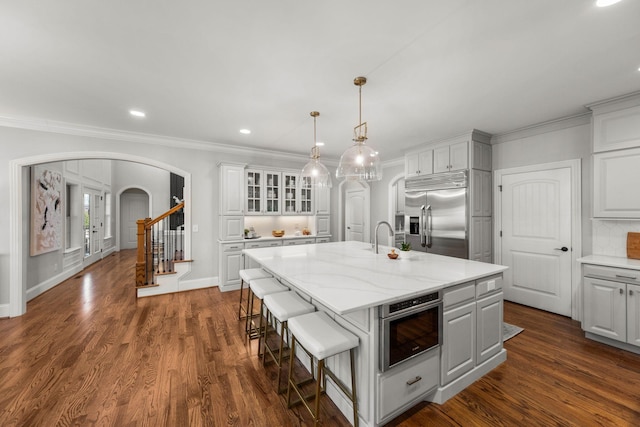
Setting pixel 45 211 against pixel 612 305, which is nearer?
pixel 612 305

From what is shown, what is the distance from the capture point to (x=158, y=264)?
15.4 feet

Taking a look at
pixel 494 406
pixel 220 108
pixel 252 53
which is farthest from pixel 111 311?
pixel 494 406

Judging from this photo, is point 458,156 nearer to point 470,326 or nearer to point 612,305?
point 612,305

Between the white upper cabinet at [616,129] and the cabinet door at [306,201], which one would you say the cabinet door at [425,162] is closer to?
the white upper cabinet at [616,129]

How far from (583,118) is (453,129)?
1.48 m

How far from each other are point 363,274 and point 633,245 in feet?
10.7

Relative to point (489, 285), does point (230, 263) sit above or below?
below

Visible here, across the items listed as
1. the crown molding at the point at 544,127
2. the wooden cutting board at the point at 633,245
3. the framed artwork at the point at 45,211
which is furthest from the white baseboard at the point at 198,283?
the wooden cutting board at the point at 633,245

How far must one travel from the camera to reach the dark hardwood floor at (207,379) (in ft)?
5.98

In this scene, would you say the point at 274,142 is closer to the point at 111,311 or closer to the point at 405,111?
the point at 405,111

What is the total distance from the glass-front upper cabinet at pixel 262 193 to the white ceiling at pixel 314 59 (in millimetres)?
1770

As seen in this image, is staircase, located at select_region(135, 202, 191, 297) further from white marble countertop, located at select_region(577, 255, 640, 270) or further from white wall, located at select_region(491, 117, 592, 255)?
white marble countertop, located at select_region(577, 255, 640, 270)

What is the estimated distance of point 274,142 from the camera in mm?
4770

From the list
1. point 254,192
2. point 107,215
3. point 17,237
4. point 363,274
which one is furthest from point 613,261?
point 107,215
